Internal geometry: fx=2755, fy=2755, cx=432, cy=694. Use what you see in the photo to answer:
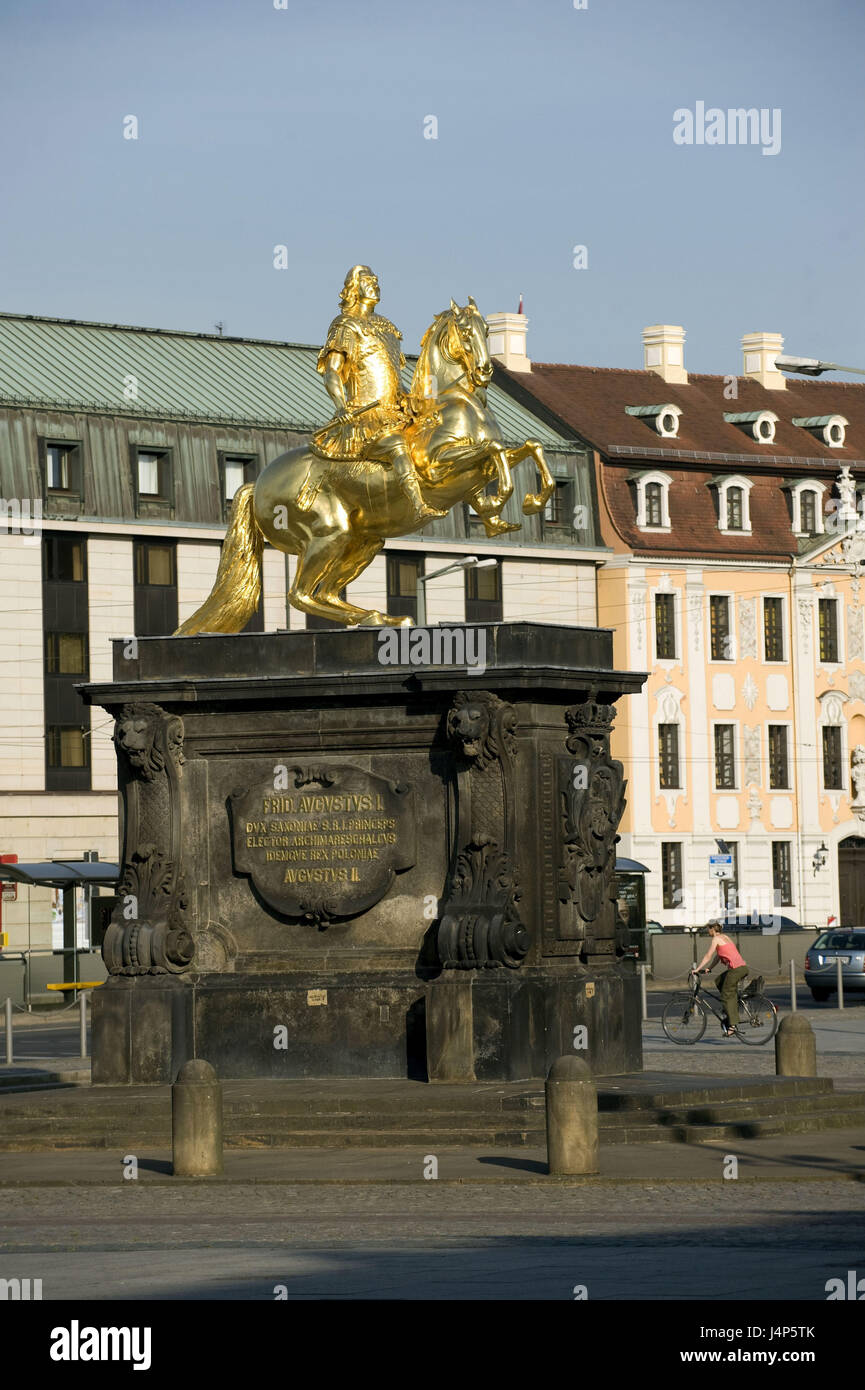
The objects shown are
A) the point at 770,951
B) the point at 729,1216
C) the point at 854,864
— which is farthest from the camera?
the point at 854,864

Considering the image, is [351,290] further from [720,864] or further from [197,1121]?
[720,864]

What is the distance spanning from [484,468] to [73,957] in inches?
1241

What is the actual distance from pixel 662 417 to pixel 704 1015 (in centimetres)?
4349

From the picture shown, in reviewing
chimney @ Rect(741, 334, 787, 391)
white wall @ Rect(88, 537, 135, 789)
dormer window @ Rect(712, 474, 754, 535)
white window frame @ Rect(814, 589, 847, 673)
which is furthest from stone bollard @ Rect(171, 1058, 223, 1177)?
chimney @ Rect(741, 334, 787, 391)

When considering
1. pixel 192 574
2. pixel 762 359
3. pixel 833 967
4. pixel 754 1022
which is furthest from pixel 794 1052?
pixel 762 359

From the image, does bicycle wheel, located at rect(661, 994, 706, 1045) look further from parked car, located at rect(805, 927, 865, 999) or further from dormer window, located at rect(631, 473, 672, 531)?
dormer window, located at rect(631, 473, 672, 531)

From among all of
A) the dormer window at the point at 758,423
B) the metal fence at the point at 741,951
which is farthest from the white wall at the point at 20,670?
the dormer window at the point at 758,423

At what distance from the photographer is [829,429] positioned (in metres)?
85.2

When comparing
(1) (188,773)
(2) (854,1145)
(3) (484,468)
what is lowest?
(2) (854,1145)

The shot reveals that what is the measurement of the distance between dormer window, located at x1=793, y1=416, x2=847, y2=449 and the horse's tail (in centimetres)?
5882

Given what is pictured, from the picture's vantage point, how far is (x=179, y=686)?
26.9m

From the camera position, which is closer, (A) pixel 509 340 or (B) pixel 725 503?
(B) pixel 725 503
